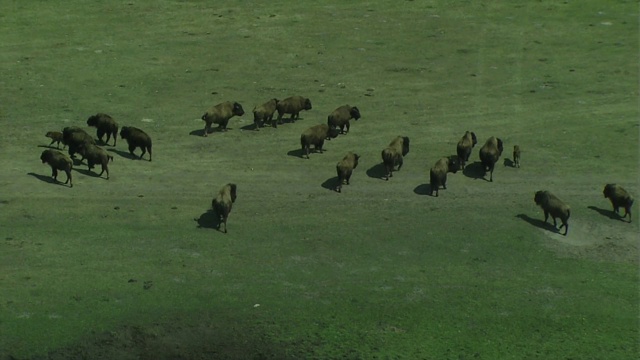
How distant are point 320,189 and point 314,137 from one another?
2797 millimetres

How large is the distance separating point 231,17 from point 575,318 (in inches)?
981

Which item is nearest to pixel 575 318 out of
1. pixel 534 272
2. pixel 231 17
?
pixel 534 272

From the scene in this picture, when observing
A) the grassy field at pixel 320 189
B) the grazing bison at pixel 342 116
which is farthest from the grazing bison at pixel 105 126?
the grazing bison at pixel 342 116

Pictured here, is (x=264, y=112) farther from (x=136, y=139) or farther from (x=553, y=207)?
(x=553, y=207)

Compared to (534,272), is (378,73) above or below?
above

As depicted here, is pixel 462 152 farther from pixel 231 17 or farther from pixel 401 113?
pixel 231 17

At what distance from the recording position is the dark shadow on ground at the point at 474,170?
26719 mm

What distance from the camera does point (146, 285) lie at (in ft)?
62.4

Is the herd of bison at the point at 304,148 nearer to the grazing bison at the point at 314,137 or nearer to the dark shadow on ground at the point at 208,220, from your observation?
the grazing bison at the point at 314,137

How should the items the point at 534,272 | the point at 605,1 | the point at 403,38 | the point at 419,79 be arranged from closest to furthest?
the point at 534,272
the point at 419,79
the point at 403,38
the point at 605,1

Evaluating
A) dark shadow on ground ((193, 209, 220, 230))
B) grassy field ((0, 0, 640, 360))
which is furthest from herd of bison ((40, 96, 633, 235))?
grassy field ((0, 0, 640, 360))

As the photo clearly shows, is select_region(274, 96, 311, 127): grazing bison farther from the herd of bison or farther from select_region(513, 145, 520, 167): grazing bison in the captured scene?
select_region(513, 145, 520, 167): grazing bison

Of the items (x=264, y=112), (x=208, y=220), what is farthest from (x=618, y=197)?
(x=264, y=112)

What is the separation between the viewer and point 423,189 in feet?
83.7
